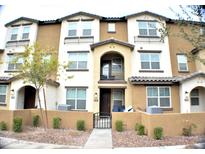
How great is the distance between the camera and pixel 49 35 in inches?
479

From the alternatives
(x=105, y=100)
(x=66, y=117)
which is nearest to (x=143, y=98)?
(x=105, y=100)

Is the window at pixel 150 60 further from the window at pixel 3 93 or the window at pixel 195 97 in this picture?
the window at pixel 3 93

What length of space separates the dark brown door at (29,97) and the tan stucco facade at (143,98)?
21.5ft

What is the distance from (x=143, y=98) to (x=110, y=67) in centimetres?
314

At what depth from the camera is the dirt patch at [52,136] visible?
5945 millimetres

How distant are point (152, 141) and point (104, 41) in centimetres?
697

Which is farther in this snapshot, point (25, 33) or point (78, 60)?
point (25, 33)

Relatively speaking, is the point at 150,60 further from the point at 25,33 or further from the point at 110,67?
the point at 25,33

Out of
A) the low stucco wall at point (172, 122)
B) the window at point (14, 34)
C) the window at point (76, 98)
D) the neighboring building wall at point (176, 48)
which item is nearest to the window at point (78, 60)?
the window at point (76, 98)

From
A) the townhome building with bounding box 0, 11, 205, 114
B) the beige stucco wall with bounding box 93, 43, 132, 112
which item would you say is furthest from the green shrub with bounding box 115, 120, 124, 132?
the beige stucco wall with bounding box 93, 43, 132, 112

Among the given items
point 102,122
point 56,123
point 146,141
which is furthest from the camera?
point 102,122

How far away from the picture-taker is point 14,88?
10.2 metres

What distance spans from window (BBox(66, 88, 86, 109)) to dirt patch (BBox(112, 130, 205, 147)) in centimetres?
424

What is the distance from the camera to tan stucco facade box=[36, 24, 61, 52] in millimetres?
11963
